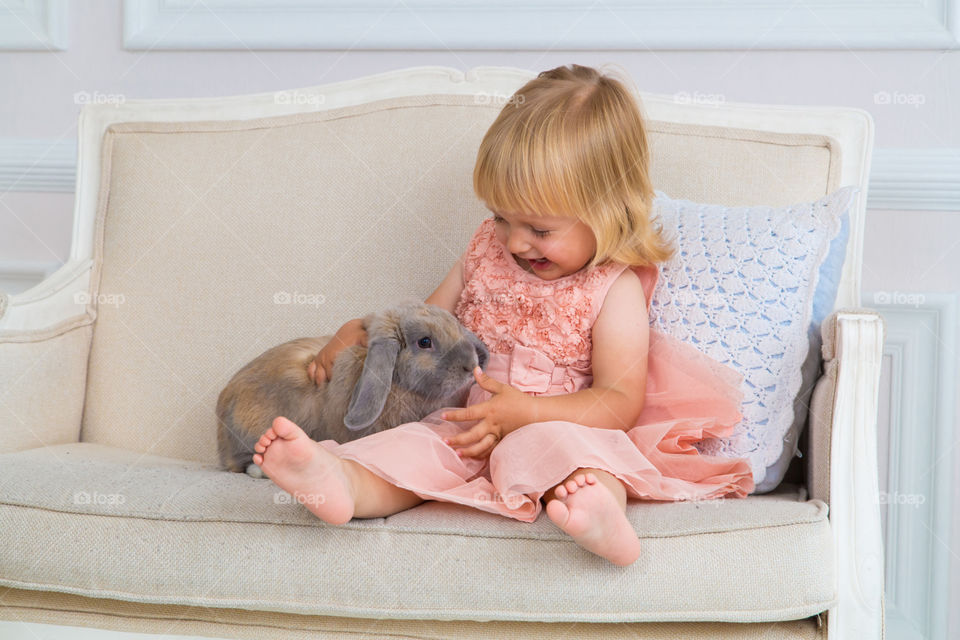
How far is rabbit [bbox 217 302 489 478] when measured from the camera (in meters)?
1.32

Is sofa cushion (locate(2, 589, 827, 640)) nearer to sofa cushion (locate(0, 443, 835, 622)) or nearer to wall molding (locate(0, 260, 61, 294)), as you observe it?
sofa cushion (locate(0, 443, 835, 622))

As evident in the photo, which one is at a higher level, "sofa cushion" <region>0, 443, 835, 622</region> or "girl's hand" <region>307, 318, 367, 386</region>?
"girl's hand" <region>307, 318, 367, 386</region>

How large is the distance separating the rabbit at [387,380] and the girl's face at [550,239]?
17 centimetres

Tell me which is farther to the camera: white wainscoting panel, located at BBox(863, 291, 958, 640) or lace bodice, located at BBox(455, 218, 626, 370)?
white wainscoting panel, located at BBox(863, 291, 958, 640)

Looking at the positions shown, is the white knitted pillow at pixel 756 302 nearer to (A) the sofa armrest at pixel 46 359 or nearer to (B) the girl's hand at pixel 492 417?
(B) the girl's hand at pixel 492 417

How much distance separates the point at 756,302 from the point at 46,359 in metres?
1.41

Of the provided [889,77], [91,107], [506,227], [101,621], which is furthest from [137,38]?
[889,77]

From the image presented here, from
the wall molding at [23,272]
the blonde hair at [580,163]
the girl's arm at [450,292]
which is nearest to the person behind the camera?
the blonde hair at [580,163]

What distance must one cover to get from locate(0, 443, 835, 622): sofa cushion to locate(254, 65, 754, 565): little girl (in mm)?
52

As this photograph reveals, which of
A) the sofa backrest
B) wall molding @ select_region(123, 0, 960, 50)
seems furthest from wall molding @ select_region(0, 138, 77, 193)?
the sofa backrest

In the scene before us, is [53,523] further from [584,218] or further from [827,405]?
[827,405]

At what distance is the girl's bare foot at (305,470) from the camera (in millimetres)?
1067

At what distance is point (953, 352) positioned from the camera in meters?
2.05

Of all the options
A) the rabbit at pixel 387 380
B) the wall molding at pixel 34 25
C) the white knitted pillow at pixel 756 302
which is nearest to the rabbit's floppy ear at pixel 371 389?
the rabbit at pixel 387 380
